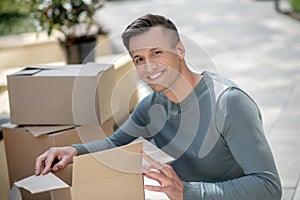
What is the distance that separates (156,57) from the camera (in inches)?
81.4

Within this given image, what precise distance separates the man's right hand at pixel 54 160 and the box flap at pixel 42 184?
0.02 meters

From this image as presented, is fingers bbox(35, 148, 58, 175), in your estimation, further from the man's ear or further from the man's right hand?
the man's ear

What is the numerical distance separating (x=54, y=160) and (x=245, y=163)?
71cm

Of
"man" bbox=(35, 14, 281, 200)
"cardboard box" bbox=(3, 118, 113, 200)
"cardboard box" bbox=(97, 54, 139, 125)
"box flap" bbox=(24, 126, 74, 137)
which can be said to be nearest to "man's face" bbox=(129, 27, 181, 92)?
"man" bbox=(35, 14, 281, 200)

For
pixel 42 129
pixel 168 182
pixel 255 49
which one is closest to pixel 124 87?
pixel 42 129

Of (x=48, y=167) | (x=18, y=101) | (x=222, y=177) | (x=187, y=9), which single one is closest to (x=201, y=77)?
(x=222, y=177)

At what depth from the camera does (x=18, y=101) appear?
2.77 metres

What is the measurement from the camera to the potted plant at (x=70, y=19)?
456 cm

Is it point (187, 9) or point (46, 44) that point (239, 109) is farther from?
point (187, 9)

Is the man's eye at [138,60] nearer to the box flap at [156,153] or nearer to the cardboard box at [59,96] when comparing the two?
the box flap at [156,153]

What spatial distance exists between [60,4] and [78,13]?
0.17 meters

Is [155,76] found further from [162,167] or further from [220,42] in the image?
[220,42]

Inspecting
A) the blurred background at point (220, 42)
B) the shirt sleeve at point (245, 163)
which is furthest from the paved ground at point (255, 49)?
the shirt sleeve at point (245, 163)

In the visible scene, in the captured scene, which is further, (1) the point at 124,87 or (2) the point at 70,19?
(2) the point at 70,19
